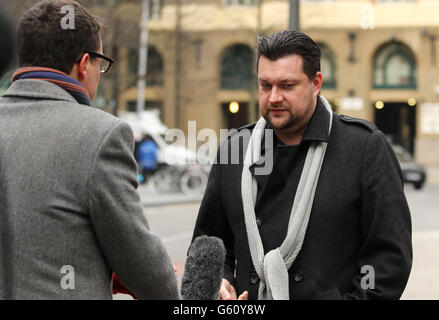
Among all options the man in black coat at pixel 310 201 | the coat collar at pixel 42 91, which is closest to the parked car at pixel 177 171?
the man in black coat at pixel 310 201

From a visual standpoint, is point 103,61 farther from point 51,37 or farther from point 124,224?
point 124,224

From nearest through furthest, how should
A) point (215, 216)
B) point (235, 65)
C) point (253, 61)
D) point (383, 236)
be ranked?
point (383, 236) → point (215, 216) → point (253, 61) → point (235, 65)

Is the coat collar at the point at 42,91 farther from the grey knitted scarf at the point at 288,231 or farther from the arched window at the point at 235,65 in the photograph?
the arched window at the point at 235,65

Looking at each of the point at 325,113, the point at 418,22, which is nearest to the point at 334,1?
the point at 418,22

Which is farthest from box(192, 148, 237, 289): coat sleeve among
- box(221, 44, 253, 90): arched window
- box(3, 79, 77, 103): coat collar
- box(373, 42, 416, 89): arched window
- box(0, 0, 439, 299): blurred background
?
box(221, 44, 253, 90): arched window

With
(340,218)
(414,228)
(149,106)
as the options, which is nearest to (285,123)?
(340,218)

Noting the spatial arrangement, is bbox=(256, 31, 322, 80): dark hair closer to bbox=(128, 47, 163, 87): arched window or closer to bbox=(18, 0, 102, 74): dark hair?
bbox=(18, 0, 102, 74): dark hair

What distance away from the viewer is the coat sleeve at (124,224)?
1938 millimetres

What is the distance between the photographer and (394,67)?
37.9m

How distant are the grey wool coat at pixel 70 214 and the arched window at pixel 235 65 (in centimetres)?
3787

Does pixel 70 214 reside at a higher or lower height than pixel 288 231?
higher

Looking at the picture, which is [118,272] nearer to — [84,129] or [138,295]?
[138,295]

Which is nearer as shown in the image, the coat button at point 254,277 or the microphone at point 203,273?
the microphone at point 203,273

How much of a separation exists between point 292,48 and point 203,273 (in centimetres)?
104
